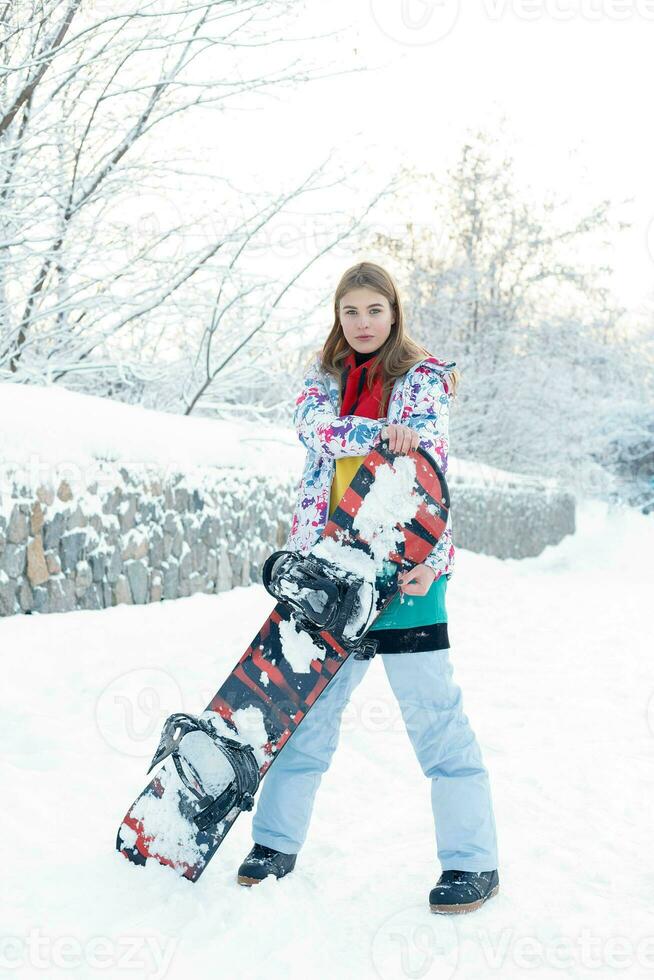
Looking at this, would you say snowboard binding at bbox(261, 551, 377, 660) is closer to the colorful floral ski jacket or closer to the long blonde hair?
the colorful floral ski jacket

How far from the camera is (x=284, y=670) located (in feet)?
7.11

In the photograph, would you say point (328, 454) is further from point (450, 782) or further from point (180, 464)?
point (180, 464)

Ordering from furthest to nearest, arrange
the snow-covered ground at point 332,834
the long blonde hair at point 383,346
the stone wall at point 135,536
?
1. the stone wall at point 135,536
2. the long blonde hair at point 383,346
3. the snow-covered ground at point 332,834

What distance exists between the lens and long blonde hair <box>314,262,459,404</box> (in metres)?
2.28

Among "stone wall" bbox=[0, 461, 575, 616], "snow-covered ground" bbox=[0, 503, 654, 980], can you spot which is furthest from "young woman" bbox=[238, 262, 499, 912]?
"stone wall" bbox=[0, 461, 575, 616]

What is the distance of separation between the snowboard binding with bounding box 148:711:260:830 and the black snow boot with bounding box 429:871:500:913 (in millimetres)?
518

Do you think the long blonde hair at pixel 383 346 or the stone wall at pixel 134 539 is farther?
the stone wall at pixel 134 539

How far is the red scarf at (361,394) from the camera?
7.50 ft

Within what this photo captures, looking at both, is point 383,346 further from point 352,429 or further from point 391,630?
point 391,630

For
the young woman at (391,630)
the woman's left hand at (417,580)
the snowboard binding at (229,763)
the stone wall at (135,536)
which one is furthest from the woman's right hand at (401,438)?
the stone wall at (135,536)

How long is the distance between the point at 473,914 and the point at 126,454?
3877mm

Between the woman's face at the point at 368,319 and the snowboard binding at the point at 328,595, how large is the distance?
65 centimetres

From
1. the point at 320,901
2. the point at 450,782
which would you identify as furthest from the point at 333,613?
the point at 320,901

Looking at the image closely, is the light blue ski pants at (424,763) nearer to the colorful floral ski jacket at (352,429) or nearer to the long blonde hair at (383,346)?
the colorful floral ski jacket at (352,429)
